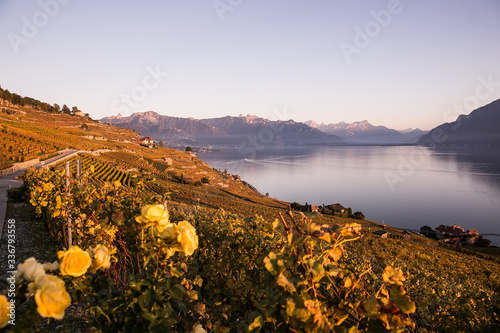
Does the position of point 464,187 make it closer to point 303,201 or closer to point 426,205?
point 426,205

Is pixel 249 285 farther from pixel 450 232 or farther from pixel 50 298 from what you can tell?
pixel 450 232

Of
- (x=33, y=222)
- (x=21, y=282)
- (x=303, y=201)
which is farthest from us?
(x=303, y=201)

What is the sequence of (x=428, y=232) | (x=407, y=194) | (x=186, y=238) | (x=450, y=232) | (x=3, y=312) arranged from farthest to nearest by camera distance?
(x=407, y=194), (x=428, y=232), (x=450, y=232), (x=186, y=238), (x=3, y=312)

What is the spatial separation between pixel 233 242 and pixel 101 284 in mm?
1561

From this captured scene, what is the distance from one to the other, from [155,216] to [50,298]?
494 mm

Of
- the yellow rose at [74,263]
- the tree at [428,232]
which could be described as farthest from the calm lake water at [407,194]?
the yellow rose at [74,263]

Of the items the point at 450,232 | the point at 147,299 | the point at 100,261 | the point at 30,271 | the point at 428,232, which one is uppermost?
the point at 30,271

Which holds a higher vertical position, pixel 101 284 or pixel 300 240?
pixel 300 240

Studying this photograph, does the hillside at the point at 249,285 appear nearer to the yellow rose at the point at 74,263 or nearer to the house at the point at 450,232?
the yellow rose at the point at 74,263

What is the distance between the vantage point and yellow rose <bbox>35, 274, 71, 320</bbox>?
2.83 feet

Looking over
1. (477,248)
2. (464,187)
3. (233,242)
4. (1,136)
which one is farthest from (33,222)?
(464,187)

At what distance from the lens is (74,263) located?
3.52ft

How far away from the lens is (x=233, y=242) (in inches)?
114

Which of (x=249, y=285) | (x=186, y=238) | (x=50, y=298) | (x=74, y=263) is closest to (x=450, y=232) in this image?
(x=249, y=285)
